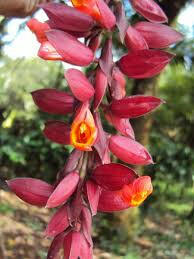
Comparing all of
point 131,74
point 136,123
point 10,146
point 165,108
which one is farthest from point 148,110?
point 165,108

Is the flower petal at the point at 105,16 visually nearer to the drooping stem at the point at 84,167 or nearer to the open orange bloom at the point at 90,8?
the open orange bloom at the point at 90,8

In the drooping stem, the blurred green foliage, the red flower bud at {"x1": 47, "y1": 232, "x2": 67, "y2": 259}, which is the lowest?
the blurred green foliage

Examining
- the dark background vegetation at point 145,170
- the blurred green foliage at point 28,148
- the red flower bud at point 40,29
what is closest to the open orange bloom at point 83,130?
the red flower bud at point 40,29

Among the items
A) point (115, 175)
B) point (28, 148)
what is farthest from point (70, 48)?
point (28, 148)

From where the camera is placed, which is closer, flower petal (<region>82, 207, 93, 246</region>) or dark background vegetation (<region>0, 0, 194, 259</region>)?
flower petal (<region>82, 207, 93, 246</region>)

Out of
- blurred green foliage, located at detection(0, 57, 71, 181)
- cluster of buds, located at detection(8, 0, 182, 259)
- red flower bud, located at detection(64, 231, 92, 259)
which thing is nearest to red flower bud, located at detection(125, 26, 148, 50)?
cluster of buds, located at detection(8, 0, 182, 259)

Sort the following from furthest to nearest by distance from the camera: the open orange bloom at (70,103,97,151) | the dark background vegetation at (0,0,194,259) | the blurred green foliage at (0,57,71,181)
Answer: the blurred green foliage at (0,57,71,181) < the dark background vegetation at (0,0,194,259) < the open orange bloom at (70,103,97,151)

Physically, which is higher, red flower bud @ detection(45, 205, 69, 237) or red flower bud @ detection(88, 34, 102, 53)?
red flower bud @ detection(88, 34, 102, 53)

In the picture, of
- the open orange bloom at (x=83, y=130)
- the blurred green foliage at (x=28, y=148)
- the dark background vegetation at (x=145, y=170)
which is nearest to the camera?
the open orange bloom at (x=83, y=130)

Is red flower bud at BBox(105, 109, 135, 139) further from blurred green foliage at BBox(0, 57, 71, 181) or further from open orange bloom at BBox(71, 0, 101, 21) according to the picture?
blurred green foliage at BBox(0, 57, 71, 181)
